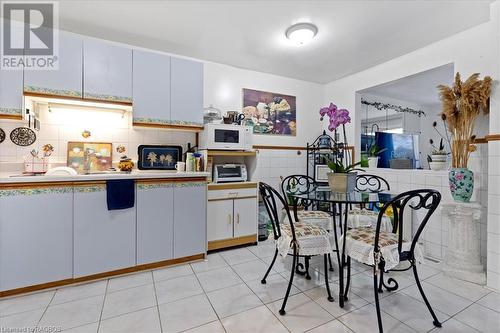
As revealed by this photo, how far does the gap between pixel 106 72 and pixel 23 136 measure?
1.03 m

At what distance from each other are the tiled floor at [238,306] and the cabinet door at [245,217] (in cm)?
71

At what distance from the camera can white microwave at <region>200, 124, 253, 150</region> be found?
2.85m

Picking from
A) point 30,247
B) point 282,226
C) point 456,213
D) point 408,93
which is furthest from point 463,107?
point 30,247

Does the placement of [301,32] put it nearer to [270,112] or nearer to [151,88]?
[270,112]

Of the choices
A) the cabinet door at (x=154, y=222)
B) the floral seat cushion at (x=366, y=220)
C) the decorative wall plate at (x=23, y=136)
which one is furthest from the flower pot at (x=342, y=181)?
the decorative wall plate at (x=23, y=136)

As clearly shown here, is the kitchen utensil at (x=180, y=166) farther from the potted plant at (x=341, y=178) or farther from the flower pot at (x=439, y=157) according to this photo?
the flower pot at (x=439, y=157)

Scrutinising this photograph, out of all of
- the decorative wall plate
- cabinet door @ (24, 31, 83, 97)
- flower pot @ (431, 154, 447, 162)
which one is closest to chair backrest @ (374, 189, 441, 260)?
flower pot @ (431, 154, 447, 162)

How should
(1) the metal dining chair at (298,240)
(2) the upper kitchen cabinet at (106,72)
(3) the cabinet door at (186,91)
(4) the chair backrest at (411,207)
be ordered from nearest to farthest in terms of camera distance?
(4) the chair backrest at (411,207) → (1) the metal dining chair at (298,240) → (2) the upper kitchen cabinet at (106,72) → (3) the cabinet door at (186,91)

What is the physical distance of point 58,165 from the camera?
247 centimetres

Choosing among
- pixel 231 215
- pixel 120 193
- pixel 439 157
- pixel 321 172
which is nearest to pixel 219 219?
pixel 231 215

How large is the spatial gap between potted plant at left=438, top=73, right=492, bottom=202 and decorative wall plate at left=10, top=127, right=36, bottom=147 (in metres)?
4.17

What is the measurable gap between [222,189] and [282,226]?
41.2 inches

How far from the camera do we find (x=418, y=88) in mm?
4129

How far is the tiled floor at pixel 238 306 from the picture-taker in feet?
5.10
